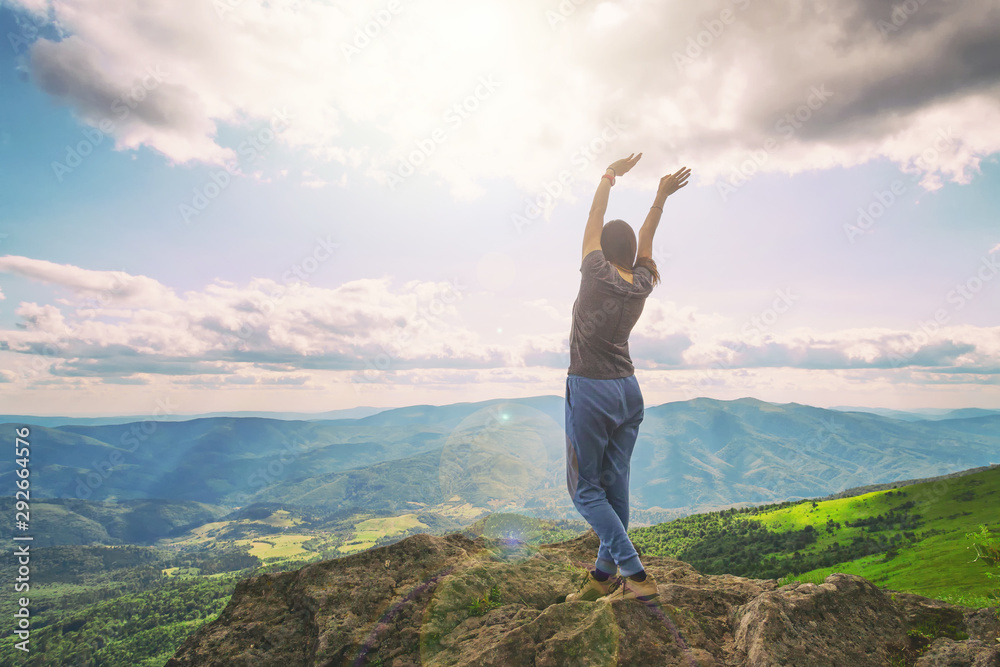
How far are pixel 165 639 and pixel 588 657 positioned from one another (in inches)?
7116

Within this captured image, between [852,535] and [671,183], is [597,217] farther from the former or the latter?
[852,535]

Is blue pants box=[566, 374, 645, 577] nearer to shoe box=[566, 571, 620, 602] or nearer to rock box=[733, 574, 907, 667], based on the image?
shoe box=[566, 571, 620, 602]

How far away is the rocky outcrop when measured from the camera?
15.3 feet

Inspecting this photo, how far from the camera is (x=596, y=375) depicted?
555cm

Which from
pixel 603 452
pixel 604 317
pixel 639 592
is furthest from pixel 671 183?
pixel 639 592

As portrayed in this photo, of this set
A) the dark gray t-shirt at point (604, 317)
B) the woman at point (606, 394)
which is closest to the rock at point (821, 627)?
the woman at point (606, 394)

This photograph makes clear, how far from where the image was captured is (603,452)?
5.49 metres

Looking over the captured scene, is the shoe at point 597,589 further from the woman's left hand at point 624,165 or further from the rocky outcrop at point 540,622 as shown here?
the woman's left hand at point 624,165

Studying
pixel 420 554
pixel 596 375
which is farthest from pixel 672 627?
pixel 420 554

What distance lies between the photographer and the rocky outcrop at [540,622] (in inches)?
183

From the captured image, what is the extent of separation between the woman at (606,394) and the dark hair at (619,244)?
13mm

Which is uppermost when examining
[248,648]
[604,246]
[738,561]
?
[604,246]

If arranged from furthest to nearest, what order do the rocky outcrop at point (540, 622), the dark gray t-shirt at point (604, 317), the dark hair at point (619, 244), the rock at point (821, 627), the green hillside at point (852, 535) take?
the green hillside at point (852, 535) < the dark hair at point (619, 244) < the dark gray t-shirt at point (604, 317) < the rocky outcrop at point (540, 622) < the rock at point (821, 627)

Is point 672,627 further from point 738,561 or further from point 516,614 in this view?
point 738,561
